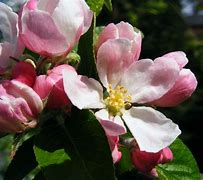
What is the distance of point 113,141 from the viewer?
3.69ft

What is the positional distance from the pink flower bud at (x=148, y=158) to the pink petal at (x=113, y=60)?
5.1 inches

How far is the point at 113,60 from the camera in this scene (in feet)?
3.85

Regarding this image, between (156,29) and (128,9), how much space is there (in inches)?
74.7

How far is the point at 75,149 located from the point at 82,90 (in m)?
0.10

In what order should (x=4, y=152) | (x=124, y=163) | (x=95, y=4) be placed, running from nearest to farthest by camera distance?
(x=124, y=163) < (x=95, y=4) < (x=4, y=152)

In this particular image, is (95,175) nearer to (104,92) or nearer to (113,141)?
(113,141)

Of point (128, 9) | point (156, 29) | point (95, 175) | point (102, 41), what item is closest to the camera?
point (95, 175)

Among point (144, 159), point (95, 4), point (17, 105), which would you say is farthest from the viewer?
point (95, 4)

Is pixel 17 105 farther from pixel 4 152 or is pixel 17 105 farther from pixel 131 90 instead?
pixel 4 152

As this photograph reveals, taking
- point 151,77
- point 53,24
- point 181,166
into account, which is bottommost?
point 181,166

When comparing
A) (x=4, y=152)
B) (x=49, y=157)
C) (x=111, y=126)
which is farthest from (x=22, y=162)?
(x=4, y=152)

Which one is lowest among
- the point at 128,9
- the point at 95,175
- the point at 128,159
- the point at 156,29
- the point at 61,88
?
the point at 156,29

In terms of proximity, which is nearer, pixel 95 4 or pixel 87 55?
pixel 87 55

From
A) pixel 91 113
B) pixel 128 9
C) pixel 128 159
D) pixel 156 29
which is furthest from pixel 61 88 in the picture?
pixel 156 29
